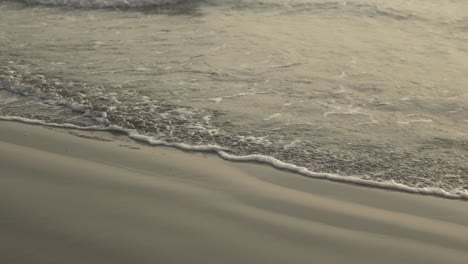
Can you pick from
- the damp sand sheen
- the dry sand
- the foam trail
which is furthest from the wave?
the dry sand

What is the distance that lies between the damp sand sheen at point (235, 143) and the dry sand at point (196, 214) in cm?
1

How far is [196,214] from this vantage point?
3.39 m

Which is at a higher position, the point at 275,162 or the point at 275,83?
the point at 275,83

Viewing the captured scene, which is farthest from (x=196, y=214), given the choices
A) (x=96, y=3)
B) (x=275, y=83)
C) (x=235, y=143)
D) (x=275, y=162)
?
(x=96, y=3)

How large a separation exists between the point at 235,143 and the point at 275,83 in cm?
153

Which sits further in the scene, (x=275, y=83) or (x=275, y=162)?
(x=275, y=83)

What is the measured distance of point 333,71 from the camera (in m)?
6.15

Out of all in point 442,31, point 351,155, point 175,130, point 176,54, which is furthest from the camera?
point 442,31

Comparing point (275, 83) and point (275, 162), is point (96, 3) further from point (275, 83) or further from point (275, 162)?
point (275, 162)

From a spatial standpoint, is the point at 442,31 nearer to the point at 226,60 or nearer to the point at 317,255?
the point at 226,60

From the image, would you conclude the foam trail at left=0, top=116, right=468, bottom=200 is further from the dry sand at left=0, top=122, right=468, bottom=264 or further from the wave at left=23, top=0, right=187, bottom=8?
the wave at left=23, top=0, right=187, bottom=8

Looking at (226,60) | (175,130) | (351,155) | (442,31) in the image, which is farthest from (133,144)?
(442,31)

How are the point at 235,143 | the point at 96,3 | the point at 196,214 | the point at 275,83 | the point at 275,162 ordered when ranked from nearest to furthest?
the point at 196,214, the point at 275,162, the point at 235,143, the point at 275,83, the point at 96,3

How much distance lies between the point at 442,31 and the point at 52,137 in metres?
5.39
